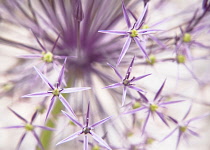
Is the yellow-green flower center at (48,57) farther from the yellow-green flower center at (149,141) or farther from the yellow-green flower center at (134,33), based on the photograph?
the yellow-green flower center at (149,141)

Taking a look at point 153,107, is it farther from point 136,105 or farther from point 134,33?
point 134,33

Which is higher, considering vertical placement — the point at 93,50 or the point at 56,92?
the point at 93,50

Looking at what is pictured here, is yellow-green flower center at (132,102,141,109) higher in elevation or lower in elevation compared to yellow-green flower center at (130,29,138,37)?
lower

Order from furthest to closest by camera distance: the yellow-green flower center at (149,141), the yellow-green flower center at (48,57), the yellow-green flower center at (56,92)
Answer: the yellow-green flower center at (149,141) < the yellow-green flower center at (48,57) < the yellow-green flower center at (56,92)

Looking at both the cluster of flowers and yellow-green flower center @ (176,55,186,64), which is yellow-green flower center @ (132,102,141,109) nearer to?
the cluster of flowers

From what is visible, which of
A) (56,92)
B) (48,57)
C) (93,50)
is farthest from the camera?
(93,50)

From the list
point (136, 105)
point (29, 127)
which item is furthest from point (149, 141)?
point (29, 127)

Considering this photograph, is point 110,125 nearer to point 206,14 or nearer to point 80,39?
point 80,39

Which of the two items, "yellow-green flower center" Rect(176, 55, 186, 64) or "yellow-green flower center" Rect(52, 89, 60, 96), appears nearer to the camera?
"yellow-green flower center" Rect(52, 89, 60, 96)

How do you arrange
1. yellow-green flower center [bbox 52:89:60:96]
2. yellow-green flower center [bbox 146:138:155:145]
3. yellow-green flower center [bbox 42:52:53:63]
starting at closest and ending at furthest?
yellow-green flower center [bbox 52:89:60:96]
yellow-green flower center [bbox 42:52:53:63]
yellow-green flower center [bbox 146:138:155:145]

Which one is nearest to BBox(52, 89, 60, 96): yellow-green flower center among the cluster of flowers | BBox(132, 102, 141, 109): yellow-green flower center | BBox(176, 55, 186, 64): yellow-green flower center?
the cluster of flowers

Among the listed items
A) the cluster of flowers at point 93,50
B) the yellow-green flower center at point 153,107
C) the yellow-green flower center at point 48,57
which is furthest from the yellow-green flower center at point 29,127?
the yellow-green flower center at point 153,107

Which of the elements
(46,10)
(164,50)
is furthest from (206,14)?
(46,10)
